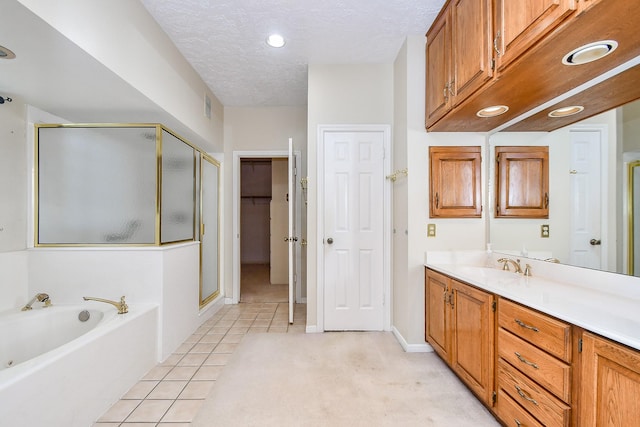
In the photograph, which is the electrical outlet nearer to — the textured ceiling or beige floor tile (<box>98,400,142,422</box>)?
the textured ceiling

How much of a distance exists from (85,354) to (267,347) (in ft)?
4.49

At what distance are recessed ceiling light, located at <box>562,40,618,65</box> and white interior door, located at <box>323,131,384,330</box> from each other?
170cm

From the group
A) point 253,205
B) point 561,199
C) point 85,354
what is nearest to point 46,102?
point 85,354

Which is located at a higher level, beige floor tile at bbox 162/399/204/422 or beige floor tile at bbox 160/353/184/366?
beige floor tile at bbox 162/399/204/422

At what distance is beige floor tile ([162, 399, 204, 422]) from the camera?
5.56 feet

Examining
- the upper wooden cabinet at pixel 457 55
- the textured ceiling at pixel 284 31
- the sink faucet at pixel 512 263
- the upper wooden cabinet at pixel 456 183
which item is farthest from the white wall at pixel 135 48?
the sink faucet at pixel 512 263

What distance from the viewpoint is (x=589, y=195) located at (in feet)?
5.40

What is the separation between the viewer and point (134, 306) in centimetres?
230

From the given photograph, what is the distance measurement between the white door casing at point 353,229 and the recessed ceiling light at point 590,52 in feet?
5.50

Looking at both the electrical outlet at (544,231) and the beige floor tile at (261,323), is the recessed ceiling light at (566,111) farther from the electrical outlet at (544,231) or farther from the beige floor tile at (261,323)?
the beige floor tile at (261,323)

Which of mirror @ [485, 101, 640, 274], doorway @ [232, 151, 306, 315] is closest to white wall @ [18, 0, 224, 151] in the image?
doorway @ [232, 151, 306, 315]

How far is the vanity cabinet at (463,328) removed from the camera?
5.44ft

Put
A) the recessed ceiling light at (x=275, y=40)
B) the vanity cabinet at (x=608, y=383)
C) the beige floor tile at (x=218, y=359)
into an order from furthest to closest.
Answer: the recessed ceiling light at (x=275, y=40) < the beige floor tile at (x=218, y=359) < the vanity cabinet at (x=608, y=383)

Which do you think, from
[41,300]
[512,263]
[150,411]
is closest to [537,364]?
[512,263]
